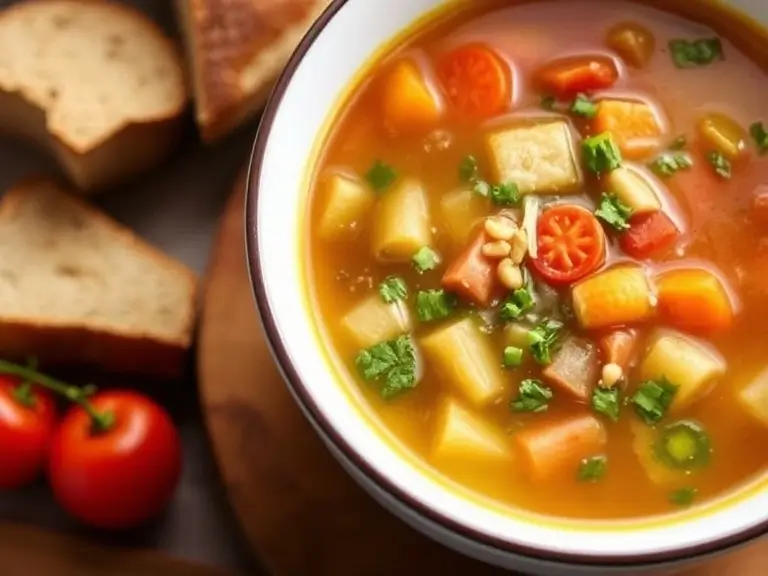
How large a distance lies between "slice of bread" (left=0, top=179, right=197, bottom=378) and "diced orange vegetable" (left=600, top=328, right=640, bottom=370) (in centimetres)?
114

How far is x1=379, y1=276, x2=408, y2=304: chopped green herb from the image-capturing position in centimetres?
282

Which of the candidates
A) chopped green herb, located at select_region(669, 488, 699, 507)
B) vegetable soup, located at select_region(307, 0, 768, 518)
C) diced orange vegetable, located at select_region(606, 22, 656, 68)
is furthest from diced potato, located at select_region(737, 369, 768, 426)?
diced orange vegetable, located at select_region(606, 22, 656, 68)

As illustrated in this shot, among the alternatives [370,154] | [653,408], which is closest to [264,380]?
[370,154]

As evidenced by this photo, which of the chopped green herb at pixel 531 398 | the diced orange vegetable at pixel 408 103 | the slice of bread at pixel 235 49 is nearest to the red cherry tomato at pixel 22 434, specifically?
the slice of bread at pixel 235 49

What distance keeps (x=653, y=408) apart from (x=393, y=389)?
55 cm

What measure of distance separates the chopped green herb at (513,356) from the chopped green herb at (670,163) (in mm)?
535

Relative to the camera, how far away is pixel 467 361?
2748 mm

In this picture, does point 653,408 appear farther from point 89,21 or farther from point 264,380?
point 89,21

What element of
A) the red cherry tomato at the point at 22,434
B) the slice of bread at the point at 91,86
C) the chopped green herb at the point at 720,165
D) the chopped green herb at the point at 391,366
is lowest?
the red cherry tomato at the point at 22,434

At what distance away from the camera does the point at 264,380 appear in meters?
3.21

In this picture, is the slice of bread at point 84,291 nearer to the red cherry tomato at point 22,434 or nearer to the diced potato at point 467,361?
the red cherry tomato at point 22,434

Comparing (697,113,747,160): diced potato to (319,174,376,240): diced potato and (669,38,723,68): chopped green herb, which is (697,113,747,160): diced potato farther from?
(319,174,376,240): diced potato

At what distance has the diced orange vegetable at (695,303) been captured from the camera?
2773 millimetres

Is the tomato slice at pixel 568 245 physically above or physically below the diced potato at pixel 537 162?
below
